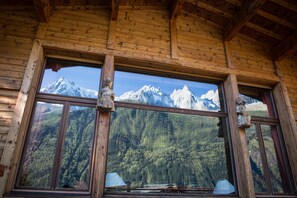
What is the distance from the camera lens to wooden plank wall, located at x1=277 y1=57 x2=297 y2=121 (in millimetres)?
4711

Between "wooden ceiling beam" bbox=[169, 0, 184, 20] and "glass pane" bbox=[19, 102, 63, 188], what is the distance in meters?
2.79

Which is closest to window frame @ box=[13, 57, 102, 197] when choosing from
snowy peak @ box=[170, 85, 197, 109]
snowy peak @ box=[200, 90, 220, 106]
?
snowy peak @ box=[170, 85, 197, 109]

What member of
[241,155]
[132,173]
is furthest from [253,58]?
[132,173]

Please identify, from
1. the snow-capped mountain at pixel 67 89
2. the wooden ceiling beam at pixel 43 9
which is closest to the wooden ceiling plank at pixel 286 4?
the snow-capped mountain at pixel 67 89

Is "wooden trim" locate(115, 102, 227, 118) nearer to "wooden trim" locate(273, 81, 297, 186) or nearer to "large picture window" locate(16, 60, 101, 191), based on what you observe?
"large picture window" locate(16, 60, 101, 191)

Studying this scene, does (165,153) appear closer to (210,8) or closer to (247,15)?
(247,15)

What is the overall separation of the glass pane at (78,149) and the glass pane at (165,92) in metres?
0.66

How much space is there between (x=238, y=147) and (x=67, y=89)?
3.09 meters

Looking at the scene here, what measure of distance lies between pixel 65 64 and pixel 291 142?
4.39 m

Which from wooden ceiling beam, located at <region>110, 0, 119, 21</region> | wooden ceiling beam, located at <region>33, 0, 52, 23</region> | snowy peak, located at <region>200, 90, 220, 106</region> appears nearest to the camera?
wooden ceiling beam, located at <region>33, 0, 52, 23</region>

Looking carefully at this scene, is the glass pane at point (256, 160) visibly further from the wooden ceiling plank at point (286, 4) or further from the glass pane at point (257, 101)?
the wooden ceiling plank at point (286, 4)

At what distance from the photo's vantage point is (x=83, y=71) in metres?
4.04

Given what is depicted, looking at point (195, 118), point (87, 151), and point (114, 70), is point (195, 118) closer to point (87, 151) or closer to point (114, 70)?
point (114, 70)

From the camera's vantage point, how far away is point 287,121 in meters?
4.45
